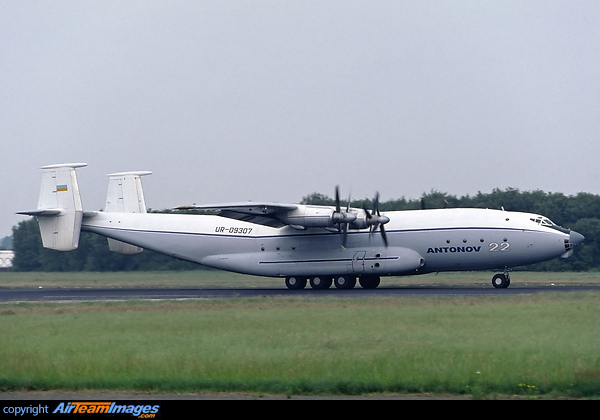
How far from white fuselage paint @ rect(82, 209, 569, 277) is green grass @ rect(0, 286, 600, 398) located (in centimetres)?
1081

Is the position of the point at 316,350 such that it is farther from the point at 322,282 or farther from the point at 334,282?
the point at 322,282

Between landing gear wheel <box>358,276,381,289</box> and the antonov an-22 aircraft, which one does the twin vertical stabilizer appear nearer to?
the antonov an-22 aircraft

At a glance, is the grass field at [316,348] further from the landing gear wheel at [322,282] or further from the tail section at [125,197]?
the tail section at [125,197]

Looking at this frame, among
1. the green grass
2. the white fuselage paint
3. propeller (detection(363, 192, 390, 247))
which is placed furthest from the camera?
propeller (detection(363, 192, 390, 247))

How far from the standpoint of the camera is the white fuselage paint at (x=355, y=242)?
3388 centimetres

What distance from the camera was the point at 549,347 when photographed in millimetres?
14109

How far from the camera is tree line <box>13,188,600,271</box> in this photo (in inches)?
1889

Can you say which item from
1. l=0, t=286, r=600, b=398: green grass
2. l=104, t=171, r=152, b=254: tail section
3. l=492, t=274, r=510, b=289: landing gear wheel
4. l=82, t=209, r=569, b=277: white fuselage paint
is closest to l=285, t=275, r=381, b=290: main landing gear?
l=82, t=209, r=569, b=277: white fuselage paint

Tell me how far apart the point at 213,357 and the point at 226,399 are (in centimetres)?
296

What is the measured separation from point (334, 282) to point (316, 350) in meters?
23.0

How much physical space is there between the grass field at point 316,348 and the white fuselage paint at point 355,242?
9.16 m

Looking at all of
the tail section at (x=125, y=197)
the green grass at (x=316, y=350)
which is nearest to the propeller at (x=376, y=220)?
the green grass at (x=316, y=350)

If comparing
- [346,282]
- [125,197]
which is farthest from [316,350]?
[125,197]

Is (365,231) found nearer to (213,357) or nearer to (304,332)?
(304,332)
